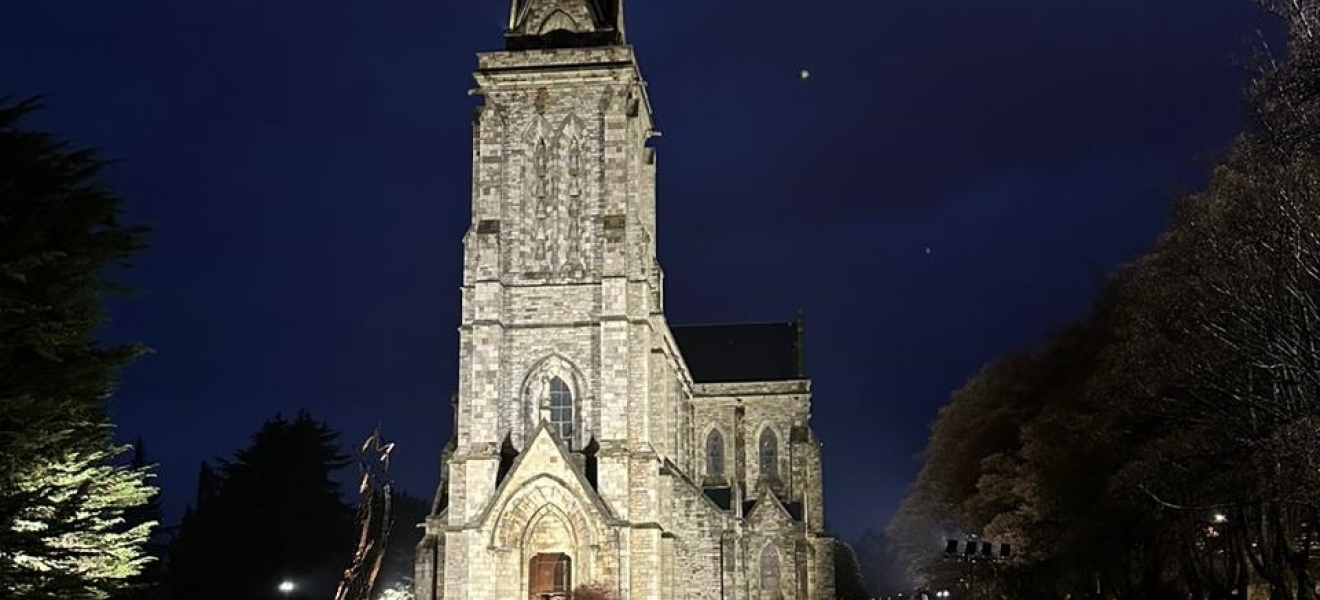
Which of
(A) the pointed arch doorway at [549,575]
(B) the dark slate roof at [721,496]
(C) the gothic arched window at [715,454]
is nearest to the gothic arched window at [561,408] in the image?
(A) the pointed arch doorway at [549,575]

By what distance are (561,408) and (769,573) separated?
12258mm

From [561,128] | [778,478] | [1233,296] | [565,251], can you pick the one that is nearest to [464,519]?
[565,251]

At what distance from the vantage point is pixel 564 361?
1847 inches

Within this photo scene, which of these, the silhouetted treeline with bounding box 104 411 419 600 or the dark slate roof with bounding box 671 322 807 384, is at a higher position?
the dark slate roof with bounding box 671 322 807 384

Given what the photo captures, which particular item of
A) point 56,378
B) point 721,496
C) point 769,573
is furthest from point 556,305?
point 56,378

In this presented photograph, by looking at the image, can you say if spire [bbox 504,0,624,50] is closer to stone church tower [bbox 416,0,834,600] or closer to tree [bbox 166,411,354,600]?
stone church tower [bbox 416,0,834,600]

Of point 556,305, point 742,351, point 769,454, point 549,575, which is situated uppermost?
point 742,351

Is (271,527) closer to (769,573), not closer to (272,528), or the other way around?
(272,528)

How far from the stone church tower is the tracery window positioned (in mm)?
2400

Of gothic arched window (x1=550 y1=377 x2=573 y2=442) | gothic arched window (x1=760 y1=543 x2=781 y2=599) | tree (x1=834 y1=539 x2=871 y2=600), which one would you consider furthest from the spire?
tree (x1=834 y1=539 x2=871 y2=600)

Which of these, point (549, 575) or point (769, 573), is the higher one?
point (769, 573)

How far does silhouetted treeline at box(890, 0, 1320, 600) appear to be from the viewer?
20.4 metres

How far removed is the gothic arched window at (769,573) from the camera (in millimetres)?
53281

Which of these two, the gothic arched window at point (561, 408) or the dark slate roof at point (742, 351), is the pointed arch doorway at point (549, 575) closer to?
the gothic arched window at point (561, 408)
